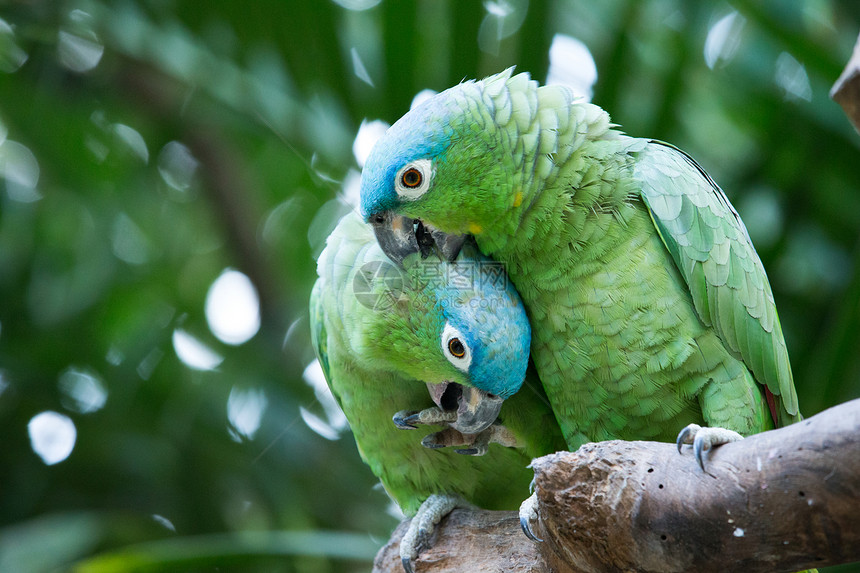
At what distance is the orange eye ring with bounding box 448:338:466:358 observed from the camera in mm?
1987

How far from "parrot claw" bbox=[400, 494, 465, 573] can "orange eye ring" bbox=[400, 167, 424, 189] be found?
1068mm

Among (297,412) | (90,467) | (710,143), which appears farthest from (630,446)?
(90,467)

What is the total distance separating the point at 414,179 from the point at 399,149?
89mm

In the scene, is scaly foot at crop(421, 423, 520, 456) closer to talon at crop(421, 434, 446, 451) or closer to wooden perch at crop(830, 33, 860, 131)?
talon at crop(421, 434, 446, 451)

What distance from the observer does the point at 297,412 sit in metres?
4.21

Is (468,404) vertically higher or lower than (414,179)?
lower

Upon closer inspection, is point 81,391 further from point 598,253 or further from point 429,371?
point 598,253

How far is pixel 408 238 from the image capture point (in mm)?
2133

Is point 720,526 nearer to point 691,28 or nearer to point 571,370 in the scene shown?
point 571,370

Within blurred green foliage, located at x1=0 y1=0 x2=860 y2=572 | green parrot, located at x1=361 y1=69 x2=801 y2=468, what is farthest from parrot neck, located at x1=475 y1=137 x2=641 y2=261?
blurred green foliage, located at x1=0 y1=0 x2=860 y2=572

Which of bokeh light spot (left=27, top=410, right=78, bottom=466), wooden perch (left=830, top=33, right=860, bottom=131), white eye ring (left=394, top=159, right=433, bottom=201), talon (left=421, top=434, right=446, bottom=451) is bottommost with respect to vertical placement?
bokeh light spot (left=27, top=410, right=78, bottom=466)

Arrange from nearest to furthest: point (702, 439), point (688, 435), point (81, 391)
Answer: point (702, 439) → point (688, 435) → point (81, 391)

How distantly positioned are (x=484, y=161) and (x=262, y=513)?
3225 mm

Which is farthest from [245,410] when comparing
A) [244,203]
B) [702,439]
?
[702,439]
